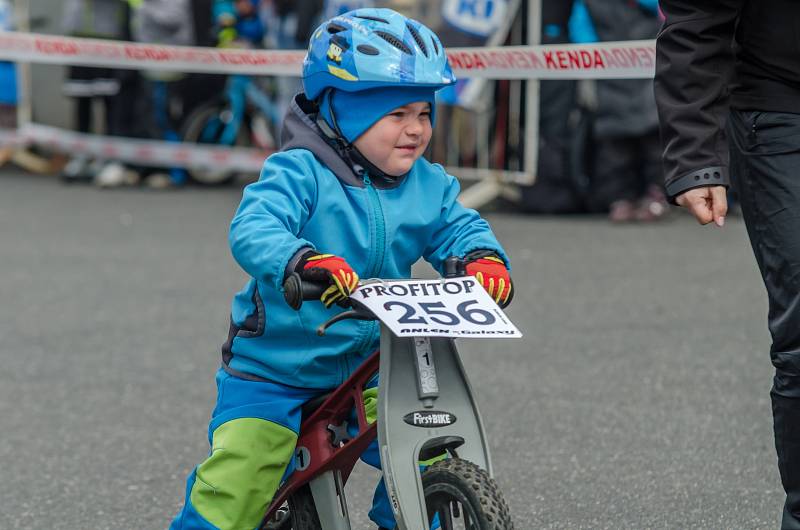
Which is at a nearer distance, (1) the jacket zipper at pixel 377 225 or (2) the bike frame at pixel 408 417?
(2) the bike frame at pixel 408 417

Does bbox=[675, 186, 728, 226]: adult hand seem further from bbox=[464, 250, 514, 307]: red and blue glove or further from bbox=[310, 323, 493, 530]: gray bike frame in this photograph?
bbox=[310, 323, 493, 530]: gray bike frame

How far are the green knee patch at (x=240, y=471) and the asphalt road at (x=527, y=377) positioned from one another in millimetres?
986

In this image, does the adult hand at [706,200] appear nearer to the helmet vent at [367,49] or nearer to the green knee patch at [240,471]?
the helmet vent at [367,49]

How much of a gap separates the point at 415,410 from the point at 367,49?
82 cm

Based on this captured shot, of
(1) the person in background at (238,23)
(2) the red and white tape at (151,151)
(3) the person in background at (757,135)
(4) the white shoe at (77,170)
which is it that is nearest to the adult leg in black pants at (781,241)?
(3) the person in background at (757,135)

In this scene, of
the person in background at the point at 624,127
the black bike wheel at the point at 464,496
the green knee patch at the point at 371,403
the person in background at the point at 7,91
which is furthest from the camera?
the person in background at the point at 7,91

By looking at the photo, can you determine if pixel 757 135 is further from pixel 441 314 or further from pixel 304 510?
pixel 304 510

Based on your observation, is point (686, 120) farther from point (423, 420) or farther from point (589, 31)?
point (589, 31)

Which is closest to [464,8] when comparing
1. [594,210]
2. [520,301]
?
[594,210]

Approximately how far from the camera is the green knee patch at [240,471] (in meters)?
3.45

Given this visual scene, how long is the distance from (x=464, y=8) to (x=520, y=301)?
3.54 metres

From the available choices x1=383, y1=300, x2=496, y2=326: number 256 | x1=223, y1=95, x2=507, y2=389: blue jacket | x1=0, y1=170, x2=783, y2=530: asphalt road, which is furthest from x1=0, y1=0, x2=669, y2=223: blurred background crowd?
x1=383, y1=300, x2=496, y2=326: number 256

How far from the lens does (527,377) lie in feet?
20.4

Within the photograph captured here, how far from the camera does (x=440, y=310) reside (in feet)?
10.1
